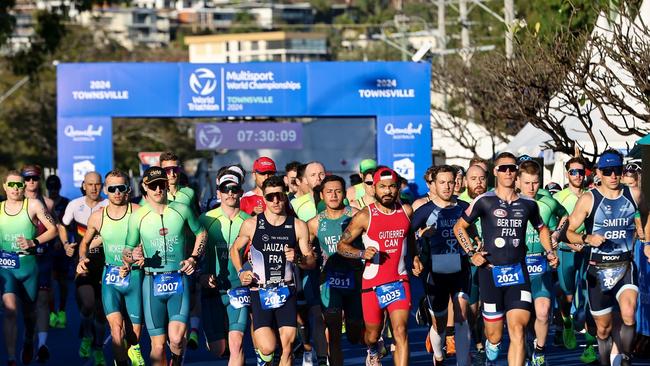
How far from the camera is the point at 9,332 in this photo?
14453mm

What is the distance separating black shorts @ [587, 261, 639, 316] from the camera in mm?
13164

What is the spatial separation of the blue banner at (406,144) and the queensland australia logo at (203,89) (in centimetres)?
347

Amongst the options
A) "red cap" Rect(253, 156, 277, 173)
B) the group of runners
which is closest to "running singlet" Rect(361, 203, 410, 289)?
the group of runners

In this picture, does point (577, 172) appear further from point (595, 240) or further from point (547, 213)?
point (595, 240)

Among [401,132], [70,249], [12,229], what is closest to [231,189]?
[70,249]

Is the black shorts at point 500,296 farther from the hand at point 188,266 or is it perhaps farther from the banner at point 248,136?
the banner at point 248,136

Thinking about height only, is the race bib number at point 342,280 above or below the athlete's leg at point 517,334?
above

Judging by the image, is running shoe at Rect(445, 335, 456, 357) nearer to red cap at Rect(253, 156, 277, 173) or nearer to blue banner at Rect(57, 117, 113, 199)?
red cap at Rect(253, 156, 277, 173)

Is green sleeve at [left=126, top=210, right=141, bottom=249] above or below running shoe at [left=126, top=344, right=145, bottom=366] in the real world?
above

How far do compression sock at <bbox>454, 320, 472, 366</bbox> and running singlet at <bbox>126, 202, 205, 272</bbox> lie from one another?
2558 millimetres

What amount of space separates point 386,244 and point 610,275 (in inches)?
81.8

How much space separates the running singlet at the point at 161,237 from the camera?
12594 millimetres

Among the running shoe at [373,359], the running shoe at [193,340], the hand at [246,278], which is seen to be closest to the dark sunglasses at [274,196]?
the hand at [246,278]

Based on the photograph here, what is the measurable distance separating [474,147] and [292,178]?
23.6 meters
